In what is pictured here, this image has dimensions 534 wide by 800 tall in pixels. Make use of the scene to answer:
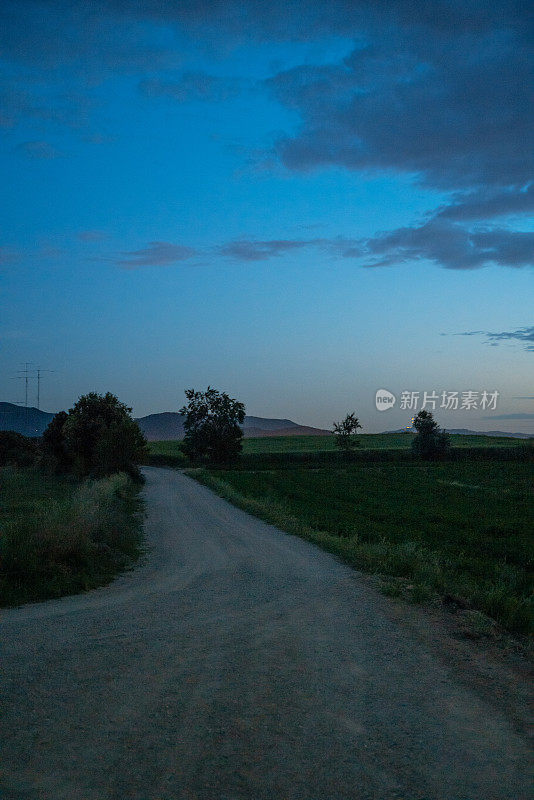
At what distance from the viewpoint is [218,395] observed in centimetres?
8350

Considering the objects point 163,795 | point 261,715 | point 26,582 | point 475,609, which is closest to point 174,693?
point 261,715

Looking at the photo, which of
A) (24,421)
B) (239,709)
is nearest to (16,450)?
(24,421)

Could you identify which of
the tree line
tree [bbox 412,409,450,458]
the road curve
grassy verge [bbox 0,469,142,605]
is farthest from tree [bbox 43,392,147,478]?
tree [bbox 412,409,450,458]

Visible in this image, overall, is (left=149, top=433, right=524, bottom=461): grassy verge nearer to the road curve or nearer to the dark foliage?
the dark foliage

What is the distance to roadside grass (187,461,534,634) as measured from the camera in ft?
33.4

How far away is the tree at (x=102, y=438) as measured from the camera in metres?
45.4

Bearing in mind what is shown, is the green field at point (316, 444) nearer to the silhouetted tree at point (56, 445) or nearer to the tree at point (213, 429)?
the tree at point (213, 429)

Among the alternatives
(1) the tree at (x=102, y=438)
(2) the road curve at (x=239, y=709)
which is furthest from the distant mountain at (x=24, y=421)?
(2) the road curve at (x=239, y=709)

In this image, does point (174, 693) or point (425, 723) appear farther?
point (174, 693)

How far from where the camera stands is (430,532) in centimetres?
2019

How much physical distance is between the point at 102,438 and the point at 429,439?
54.4m

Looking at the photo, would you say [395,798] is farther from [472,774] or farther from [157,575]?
[157,575]

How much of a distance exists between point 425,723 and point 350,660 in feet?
5.53

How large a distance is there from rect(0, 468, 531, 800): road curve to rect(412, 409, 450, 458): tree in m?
79.4
